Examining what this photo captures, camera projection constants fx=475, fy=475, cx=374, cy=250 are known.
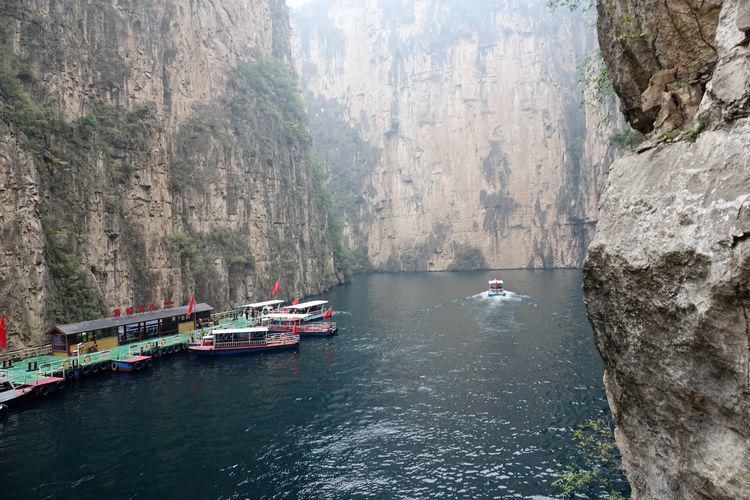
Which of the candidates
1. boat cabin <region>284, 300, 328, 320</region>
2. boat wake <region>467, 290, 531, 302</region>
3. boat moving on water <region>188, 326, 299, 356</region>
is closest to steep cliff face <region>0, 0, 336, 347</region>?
boat moving on water <region>188, 326, 299, 356</region>

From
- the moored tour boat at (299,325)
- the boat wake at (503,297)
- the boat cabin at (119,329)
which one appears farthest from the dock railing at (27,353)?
the boat wake at (503,297)

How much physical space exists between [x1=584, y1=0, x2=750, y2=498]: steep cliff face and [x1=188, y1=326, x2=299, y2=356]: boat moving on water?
127 feet

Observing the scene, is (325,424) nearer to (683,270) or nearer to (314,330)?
(683,270)

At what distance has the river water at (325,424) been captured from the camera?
19703mm

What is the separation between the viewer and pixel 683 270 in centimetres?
701

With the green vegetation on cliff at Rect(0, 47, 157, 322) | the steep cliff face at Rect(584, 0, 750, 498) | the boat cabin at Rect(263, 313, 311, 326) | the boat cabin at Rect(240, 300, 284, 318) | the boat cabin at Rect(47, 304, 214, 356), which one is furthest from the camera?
the boat cabin at Rect(240, 300, 284, 318)

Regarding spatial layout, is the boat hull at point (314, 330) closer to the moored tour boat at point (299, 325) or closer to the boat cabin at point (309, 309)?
the moored tour boat at point (299, 325)

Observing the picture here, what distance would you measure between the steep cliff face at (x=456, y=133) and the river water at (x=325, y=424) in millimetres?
101914

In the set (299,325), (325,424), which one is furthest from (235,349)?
(325,424)

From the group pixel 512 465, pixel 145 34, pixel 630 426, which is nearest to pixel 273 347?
pixel 512 465

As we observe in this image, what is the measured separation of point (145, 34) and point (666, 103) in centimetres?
6704

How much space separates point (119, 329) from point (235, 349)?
10.2 metres

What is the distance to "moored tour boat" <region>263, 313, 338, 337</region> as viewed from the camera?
5147 cm

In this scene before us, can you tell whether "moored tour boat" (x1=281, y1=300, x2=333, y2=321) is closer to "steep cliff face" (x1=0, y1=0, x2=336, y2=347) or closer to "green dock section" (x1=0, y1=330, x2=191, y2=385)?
"steep cliff face" (x1=0, y1=0, x2=336, y2=347)
